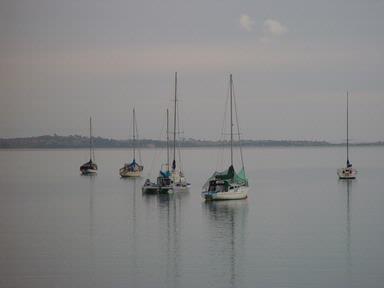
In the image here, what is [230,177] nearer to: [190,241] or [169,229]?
[169,229]

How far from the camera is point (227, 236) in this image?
4091 centimetres

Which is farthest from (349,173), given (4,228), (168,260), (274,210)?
(168,260)

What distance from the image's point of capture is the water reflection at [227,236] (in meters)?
31.1

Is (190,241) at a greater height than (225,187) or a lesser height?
lesser

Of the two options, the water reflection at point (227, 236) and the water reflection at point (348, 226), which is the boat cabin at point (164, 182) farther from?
the water reflection at point (348, 226)

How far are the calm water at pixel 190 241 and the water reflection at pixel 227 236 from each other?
0.06 meters

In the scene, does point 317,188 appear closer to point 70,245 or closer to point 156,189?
point 156,189

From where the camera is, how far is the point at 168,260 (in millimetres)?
33156

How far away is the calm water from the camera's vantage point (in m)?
29.7

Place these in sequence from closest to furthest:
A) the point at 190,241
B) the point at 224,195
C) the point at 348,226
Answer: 1. the point at 190,241
2. the point at 348,226
3. the point at 224,195

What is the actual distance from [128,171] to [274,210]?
47.5 meters

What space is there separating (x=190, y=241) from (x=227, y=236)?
285cm

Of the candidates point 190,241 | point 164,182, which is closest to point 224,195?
point 164,182

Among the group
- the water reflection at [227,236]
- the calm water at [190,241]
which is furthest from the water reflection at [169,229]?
the water reflection at [227,236]
